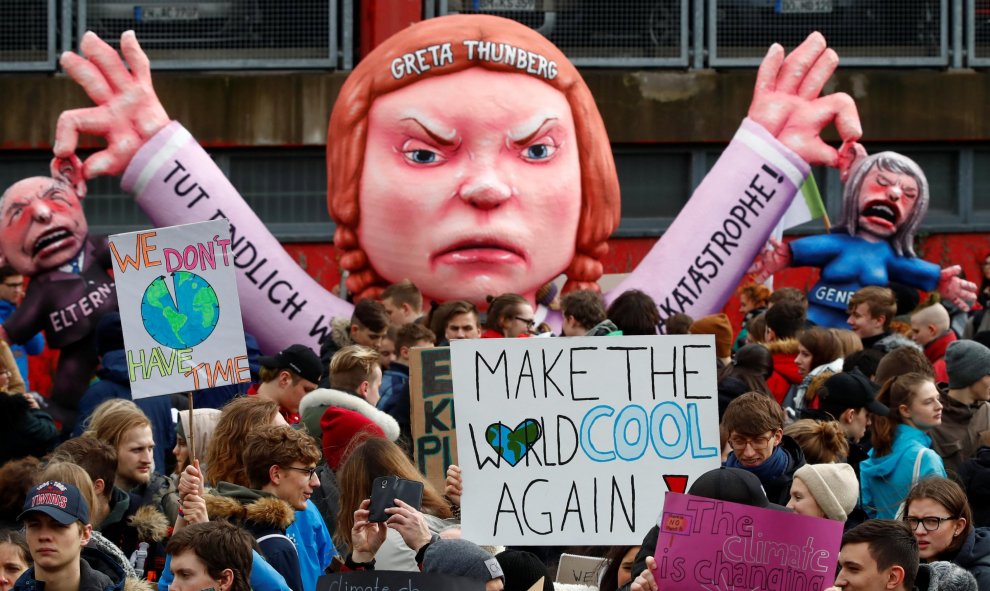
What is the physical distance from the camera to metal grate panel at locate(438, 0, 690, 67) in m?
15.3

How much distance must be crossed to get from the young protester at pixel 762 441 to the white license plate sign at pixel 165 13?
9.54 m

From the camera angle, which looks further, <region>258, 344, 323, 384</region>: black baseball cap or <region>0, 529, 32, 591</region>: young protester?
<region>258, 344, 323, 384</region>: black baseball cap

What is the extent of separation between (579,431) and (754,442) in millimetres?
656

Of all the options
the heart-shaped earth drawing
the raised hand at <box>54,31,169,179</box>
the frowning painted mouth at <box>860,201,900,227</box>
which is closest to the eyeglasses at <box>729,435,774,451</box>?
the heart-shaped earth drawing

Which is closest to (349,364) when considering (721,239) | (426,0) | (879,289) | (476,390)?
(476,390)

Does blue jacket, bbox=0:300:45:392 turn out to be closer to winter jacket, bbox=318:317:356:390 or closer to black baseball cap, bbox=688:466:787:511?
winter jacket, bbox=318:317:356:390

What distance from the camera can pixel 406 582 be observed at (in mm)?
4617

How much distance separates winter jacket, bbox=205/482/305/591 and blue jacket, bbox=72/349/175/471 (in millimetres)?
2144

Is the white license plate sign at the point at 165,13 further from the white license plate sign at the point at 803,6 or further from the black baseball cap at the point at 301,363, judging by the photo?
the black baseball cap at the point at 301,363

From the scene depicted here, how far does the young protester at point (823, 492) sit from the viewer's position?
233 inches

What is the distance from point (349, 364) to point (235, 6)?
832 cm

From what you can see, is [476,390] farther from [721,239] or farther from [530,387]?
[721,239]

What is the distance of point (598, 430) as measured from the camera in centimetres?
604

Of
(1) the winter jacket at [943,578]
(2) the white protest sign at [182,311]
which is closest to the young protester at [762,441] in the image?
(1) the winter jacket at [943,578]
